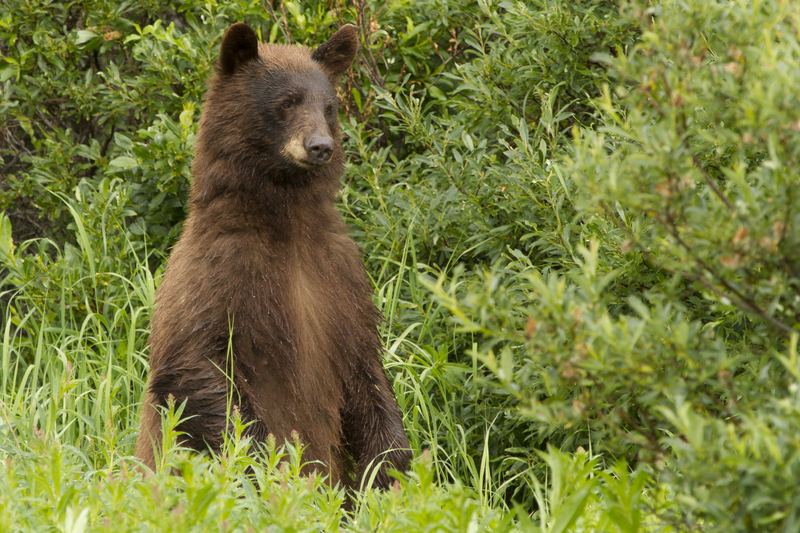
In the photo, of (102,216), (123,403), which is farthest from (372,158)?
(123,403)

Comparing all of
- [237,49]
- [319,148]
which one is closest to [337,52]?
[237,49]

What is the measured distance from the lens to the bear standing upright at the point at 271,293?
3535 millimetres

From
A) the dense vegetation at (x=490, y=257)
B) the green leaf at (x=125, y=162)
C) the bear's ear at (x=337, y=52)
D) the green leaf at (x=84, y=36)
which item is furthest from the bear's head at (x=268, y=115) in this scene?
the green leaf at (x=84, y=36)

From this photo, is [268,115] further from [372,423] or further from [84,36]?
[84,36]

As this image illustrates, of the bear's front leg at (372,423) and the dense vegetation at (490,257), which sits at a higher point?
the dense vegetation at (490,257)

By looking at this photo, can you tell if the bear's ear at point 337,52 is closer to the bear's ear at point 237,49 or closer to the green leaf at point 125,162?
the bear's ear at point 237,49

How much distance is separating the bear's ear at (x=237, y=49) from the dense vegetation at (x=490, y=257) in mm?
1241

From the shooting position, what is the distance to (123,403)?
15.5 ft

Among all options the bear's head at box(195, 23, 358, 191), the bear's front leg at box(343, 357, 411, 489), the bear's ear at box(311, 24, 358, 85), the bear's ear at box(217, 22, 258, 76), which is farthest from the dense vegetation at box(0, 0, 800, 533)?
the bear's ear at box(217, 22, 258, 76)

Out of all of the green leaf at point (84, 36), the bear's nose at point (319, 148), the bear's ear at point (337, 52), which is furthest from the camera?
the green leaf at point (84, 36)

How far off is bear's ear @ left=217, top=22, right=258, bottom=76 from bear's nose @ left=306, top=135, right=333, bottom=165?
58 centimetres

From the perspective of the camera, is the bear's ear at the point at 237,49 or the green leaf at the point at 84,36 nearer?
the bear's ear at the point at 237,49

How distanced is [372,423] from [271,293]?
0.82 m

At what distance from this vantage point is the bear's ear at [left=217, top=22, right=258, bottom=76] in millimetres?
3850
